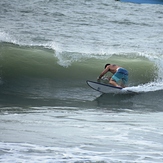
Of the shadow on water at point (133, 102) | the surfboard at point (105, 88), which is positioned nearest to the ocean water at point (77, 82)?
the shadow on water at point (133, 102)

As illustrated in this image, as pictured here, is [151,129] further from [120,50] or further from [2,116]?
[120,50]

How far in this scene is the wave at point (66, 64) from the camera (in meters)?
17.0

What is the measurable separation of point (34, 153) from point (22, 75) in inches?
372

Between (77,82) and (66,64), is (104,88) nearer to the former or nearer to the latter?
(77,82)

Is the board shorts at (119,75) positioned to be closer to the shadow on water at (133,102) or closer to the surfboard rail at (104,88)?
the surfboard rail at (104,88)

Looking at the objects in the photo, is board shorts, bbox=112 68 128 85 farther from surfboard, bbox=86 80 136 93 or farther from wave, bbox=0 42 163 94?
wave, bbox=0 42 163 94

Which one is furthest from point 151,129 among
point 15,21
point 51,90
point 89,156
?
point 15,21

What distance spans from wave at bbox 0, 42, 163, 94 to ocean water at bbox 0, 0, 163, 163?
35mm

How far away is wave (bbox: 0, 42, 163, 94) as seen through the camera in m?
17.0

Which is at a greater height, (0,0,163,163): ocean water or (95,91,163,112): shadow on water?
(0,0,163,163): ocean water

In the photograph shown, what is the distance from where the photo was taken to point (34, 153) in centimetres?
754

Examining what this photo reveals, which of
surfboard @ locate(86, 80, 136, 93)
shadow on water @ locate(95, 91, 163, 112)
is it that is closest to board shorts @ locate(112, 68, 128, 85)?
surfboard @ locate(86, 80, 136, 93)

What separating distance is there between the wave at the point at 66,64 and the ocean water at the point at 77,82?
0.04 meters

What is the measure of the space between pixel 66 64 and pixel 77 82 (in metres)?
2.02
